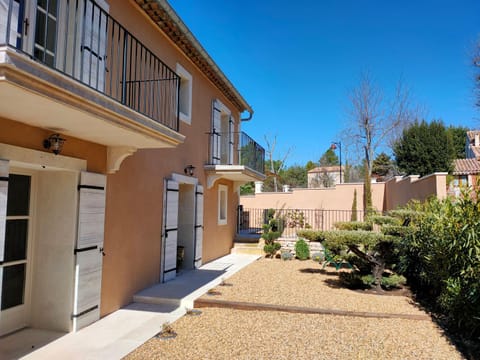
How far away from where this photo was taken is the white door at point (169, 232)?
26.2ft

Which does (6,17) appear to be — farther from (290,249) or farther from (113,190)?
(290,249)

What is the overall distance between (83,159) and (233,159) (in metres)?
8.61

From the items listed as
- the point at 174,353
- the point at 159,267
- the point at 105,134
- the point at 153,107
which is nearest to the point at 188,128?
the point at 153,107

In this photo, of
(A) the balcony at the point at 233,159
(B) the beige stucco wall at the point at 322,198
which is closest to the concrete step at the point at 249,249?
(A) the balcony at the point at 233,159

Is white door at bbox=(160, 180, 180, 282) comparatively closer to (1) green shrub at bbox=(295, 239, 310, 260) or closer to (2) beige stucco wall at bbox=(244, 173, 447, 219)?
(1) green shrub at bbox=(295, 239, 310, 260)

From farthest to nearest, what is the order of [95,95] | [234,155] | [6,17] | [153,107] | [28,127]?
[234,155] < [153,107] < [28,127] < [95,95] < [6,17]

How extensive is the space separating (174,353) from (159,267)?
3552 millimetres

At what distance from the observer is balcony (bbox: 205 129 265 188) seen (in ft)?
35.9

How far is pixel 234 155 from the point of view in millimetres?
13688

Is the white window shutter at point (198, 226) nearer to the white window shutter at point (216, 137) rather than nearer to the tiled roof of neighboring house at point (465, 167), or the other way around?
the white window shutter at point (216, 137)

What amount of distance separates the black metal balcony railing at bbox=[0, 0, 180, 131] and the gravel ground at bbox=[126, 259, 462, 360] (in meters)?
3.78

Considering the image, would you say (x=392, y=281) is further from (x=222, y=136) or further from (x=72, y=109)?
(x=222, y=136)

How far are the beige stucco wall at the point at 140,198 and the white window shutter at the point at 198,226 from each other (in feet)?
2.00

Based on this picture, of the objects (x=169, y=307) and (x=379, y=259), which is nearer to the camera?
(x=169, y=307)
